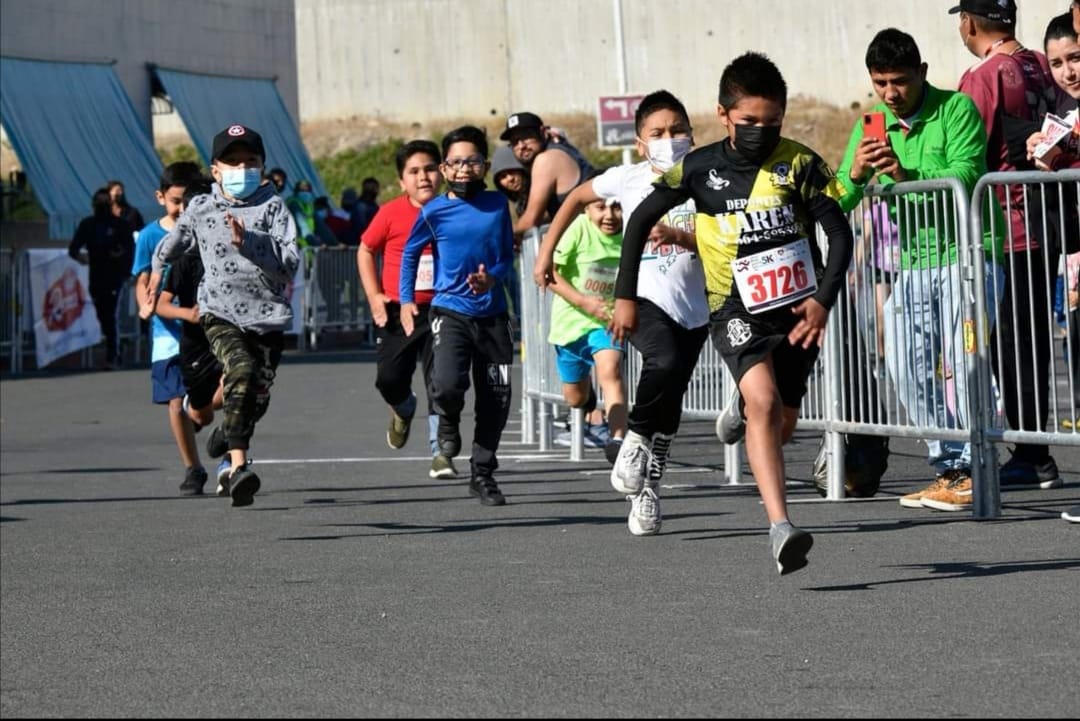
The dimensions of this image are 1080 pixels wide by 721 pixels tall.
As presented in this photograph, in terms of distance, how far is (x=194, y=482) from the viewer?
488 inches

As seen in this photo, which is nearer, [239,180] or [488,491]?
[239,180]

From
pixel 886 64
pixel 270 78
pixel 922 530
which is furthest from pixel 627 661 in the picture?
pixel 270 78

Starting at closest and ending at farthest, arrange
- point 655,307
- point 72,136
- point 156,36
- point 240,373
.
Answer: point 655,307, point 240,373, point 72,136, point 156,36

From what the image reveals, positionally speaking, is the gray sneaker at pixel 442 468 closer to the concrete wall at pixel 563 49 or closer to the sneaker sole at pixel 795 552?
the sneaker sole at pixel 795 552

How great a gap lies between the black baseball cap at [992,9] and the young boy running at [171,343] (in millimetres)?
4143

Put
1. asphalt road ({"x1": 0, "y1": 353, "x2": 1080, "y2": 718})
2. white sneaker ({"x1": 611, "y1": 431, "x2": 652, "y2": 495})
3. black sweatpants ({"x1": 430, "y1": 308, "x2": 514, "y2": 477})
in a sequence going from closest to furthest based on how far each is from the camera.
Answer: asphalt road ({"x1": 0, "y1": 353, "x2": 1080, "y2": 718}), white sneaker ({"x1": 611, "y1": 431, "x2": 652, "y2": 495}), black sweatpants ({"x1": 430, "y1": 308, "x2": 514, "y2": 477})

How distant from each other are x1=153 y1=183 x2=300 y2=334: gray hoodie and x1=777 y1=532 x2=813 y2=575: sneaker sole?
3.35 meters

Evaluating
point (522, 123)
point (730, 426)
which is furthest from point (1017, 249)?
point (522, 123)

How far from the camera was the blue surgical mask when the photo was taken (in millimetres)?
10172

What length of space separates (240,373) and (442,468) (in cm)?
248

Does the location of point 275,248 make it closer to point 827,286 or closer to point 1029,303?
point 827,286

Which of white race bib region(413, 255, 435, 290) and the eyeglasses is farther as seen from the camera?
white race bib region(413, 255, 435, 290)

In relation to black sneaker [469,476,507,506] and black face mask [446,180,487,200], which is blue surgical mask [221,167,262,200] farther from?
black sneaker [469,476,507,506]

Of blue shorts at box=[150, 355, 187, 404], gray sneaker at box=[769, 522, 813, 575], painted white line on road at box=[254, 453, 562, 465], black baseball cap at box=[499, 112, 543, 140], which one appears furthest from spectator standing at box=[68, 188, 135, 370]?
gray sneaker at box=[769, 522, 813, 575]
